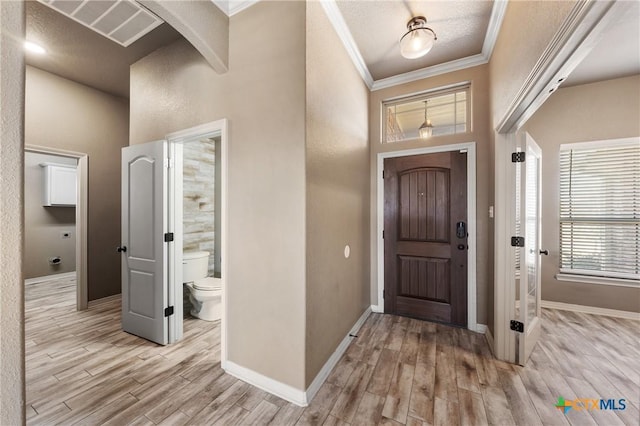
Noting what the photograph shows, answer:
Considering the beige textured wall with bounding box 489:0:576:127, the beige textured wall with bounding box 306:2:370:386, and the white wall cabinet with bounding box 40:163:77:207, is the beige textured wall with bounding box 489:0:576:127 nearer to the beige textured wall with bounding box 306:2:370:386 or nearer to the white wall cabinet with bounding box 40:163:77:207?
the beige textured wall with bounding box 306:2:370:386

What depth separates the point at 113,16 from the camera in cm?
194

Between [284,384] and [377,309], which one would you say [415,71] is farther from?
[284,384]

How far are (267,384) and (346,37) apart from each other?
301cm

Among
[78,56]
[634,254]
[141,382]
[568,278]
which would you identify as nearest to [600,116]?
[634,254]

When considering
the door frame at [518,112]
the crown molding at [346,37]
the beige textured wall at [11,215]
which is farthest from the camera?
the crown molding at [346,37]

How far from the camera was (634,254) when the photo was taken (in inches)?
110

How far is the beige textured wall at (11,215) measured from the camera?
2.32 feet

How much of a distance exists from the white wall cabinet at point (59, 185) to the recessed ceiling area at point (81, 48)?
2.57 m

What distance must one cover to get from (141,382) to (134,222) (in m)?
1.49

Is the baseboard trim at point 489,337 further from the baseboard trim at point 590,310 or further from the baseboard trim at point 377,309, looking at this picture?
the baseboard trim at point 590,310

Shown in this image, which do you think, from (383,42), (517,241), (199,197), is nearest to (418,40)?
(383,42)

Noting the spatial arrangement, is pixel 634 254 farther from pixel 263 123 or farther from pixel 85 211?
pixel 85 211

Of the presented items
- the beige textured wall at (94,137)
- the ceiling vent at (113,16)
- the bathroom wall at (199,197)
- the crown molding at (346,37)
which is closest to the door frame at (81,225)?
the beige textured wall at (94,137)

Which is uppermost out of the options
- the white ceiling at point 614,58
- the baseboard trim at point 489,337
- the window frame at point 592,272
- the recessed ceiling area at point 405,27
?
the recessed ceiling area at point 405,27
